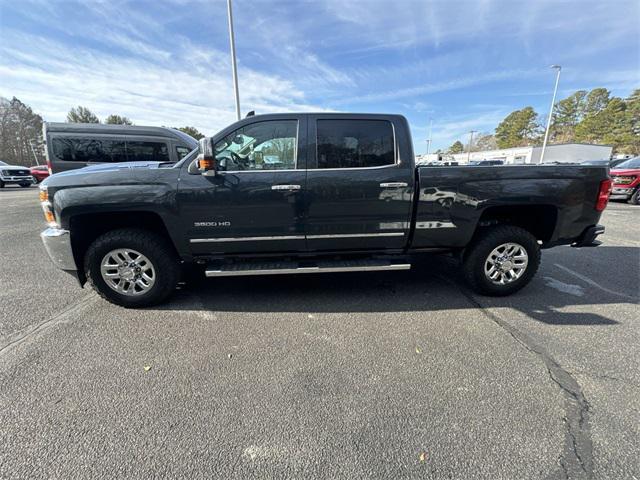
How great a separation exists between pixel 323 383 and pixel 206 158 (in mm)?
2283

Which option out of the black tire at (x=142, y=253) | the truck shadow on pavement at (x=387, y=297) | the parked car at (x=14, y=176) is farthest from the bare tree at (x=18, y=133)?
the truck shadow on pavement at (x=387, y=297)

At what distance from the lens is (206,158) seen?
3018 millimetres

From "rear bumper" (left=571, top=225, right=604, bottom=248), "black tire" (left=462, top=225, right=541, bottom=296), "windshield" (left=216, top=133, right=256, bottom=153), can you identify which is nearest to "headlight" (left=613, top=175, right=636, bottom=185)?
"rear bumper" (left=571, top=225, right=604, bottom=248)

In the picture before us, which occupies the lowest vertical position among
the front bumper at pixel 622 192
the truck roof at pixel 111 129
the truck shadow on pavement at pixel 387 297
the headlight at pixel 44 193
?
the truck shadow on pavement at pixel 387 297

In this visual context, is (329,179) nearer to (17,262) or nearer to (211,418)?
(211,418)

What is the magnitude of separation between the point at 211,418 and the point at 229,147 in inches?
98.0

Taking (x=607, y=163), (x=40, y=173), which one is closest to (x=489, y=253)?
(x=607, y=163)

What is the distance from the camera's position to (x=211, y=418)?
6.54ft

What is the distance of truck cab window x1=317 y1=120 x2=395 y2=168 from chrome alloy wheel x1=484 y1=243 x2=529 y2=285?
5.45 ft

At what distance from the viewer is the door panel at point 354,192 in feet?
10.8

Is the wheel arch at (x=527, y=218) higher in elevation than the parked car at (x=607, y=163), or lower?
lower

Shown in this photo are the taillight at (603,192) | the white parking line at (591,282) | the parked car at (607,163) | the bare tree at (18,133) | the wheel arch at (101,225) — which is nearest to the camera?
the wheel arch at (101,225)

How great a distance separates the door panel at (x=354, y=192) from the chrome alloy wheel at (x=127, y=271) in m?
1.80

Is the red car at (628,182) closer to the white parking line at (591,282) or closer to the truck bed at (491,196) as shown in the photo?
the white parking line at (591,282)
